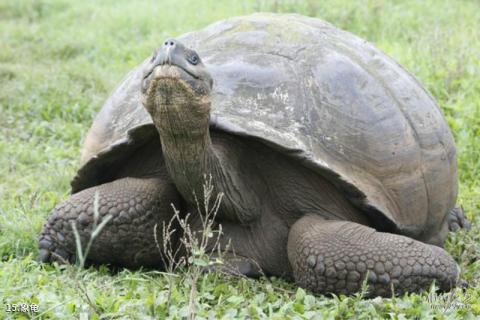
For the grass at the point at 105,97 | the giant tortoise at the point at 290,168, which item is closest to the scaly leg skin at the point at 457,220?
the grass at the point at 105,97

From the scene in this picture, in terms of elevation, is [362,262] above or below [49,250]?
above

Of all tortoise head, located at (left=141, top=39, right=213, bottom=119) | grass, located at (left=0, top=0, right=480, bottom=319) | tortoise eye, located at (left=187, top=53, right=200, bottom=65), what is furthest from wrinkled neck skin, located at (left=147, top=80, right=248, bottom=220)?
Answer: grass, located at (left=0, top=0, right=480, bottom=319)

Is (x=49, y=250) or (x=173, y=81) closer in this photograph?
(x=173, y=81)

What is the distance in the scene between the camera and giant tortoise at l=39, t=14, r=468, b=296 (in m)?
3.41

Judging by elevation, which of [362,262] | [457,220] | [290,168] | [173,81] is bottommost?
[457,220]

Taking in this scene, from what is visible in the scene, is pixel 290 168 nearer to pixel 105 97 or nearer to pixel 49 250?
pixel 49 250

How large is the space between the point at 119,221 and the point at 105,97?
3397 millimetres

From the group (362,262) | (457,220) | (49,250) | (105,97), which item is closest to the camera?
(362,262)

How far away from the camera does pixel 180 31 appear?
8781mm

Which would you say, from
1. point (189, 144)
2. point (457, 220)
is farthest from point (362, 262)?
point (457, 220)

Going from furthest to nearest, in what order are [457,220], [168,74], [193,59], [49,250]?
[457,220] → [49,250] → [193,59] → [168,74]

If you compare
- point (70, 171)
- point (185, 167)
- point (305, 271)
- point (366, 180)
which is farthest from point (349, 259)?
point (70, 171)

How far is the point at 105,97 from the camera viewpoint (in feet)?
22.6

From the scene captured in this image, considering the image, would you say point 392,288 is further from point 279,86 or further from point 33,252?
point 33,252
